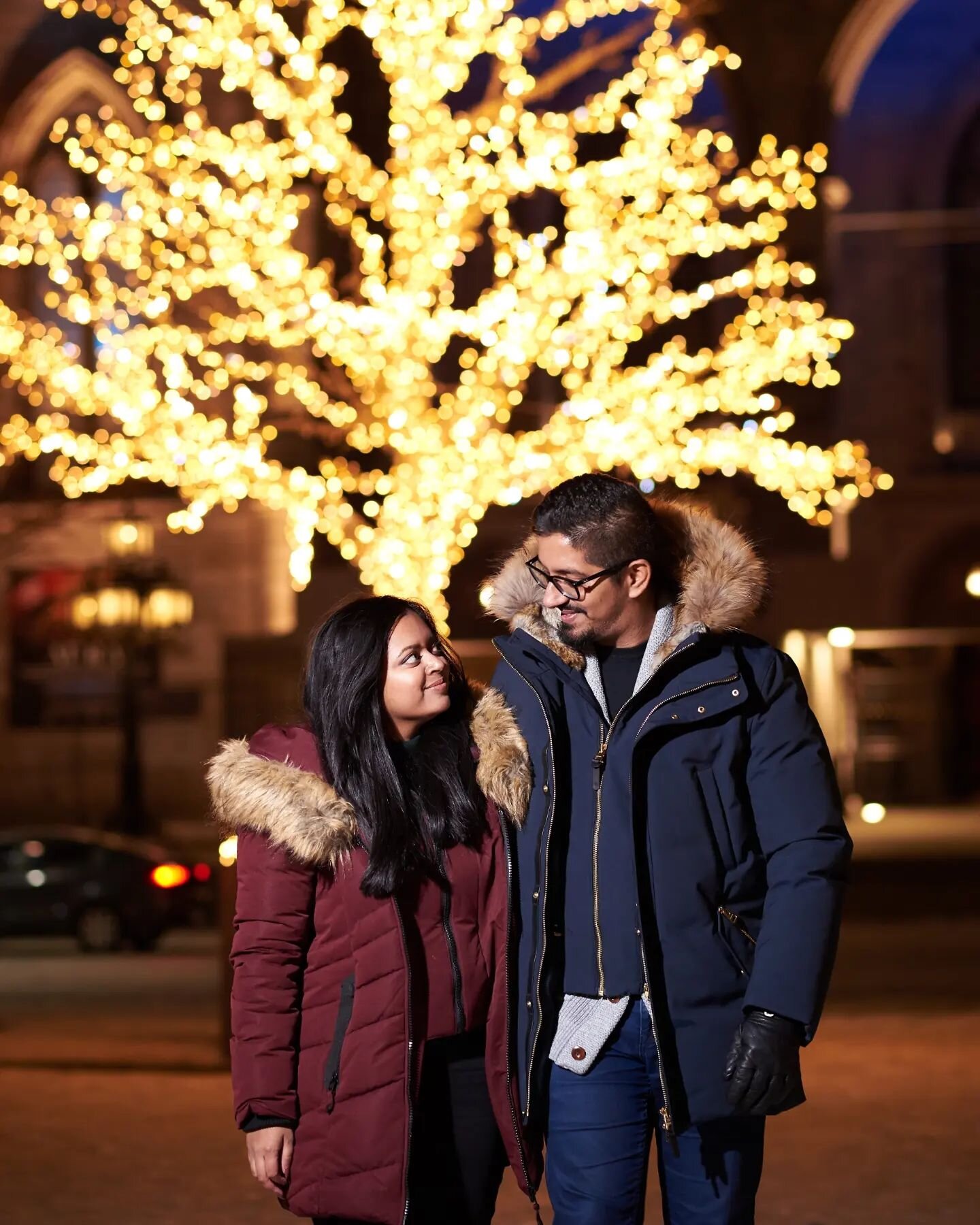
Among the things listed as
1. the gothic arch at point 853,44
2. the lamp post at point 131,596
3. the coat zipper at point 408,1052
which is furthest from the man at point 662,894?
the gothic arch at point 853,44

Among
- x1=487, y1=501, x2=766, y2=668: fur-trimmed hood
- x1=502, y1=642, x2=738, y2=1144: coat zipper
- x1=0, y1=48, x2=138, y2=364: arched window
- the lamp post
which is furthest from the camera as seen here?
x1=0, y1=48, x2=138, y2=364: arched window

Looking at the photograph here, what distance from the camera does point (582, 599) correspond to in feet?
12.9

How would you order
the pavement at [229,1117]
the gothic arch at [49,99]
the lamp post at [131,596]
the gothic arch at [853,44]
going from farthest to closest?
the gothic arch at [853,44] → the gothic arch at [49,99] → the lamp post at [131,596] → the pavement at [229,1117]

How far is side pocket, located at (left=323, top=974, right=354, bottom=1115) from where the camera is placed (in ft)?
12.1

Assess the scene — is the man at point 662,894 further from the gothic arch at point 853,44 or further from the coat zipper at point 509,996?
the gothic arch at point 853,44

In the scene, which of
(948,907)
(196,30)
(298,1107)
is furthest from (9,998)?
(298,1107)

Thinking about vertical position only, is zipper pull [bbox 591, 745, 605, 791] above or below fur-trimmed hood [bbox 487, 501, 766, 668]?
below

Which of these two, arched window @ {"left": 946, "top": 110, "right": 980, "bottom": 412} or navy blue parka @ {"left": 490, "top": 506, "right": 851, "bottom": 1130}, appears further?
arched window @ {"left": 946, "top": 110, "right": 980, "bottom": 412}

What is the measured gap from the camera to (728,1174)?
12.5 feet

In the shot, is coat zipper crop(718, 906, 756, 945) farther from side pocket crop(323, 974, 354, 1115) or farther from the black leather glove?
side pocket crop(323, 974, 354, 1115)

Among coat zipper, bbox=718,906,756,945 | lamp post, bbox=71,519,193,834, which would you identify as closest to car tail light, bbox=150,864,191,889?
lamp post, bbox=71,519,193,834

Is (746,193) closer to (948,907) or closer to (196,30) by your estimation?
(196,30)

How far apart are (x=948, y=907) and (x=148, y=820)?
40.2 ft

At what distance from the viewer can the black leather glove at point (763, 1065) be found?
3.62 meters
